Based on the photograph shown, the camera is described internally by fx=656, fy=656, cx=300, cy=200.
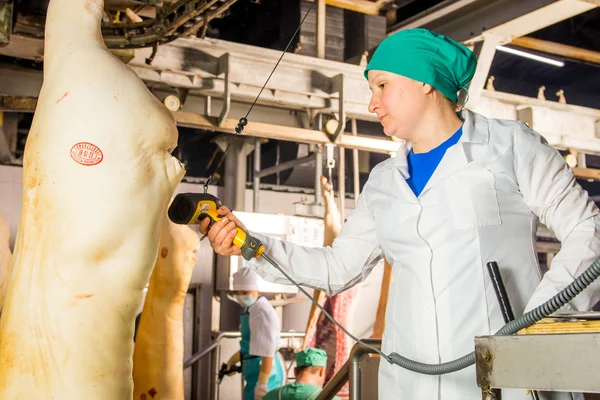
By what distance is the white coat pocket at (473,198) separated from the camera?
1777 millimetres

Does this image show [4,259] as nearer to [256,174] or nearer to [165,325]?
[165,325]

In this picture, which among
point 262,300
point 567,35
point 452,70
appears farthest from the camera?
point 567,35

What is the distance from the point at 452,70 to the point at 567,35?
21.6ft

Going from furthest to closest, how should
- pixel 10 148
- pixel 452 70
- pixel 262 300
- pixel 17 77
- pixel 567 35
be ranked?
pixel 10 148 < pixel 567 35 < pixel 262 300 < pixel 17 77 < pixel 452 70

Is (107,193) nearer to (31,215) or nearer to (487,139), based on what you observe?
(31,215)

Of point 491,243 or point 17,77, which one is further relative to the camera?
point 17,77

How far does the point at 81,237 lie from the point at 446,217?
0.97m

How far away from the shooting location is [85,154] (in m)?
1.64

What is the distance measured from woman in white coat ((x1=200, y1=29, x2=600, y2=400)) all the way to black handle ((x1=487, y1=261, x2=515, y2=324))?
14 cm

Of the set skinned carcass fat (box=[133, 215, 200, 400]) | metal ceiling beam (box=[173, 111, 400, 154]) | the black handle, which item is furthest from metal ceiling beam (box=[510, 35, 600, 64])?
the black handle

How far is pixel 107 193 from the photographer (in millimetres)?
1647

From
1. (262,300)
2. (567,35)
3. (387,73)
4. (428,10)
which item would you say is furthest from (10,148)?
(387,73)

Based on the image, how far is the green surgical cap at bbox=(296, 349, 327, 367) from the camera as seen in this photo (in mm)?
4977

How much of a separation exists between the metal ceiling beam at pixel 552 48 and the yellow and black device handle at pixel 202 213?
15.2 ft
